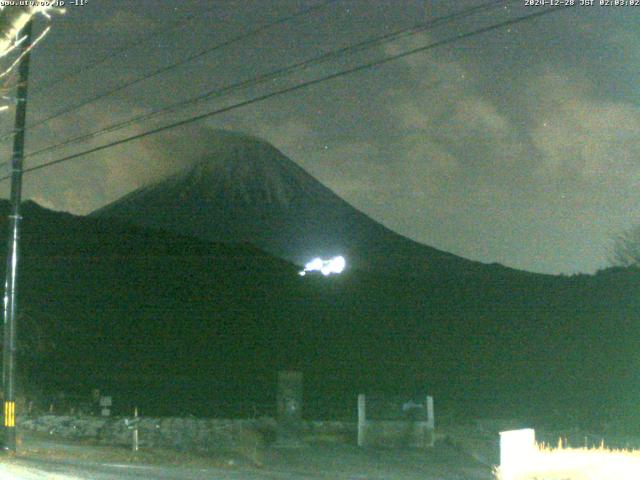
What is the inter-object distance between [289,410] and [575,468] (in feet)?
51.5

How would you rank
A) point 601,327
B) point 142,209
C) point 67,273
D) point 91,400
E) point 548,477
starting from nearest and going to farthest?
point 548,477 < point 91,400 < point 601,327 < point 67,273 < point 142,209

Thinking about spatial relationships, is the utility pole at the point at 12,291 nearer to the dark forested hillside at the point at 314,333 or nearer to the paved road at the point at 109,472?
the paved road at the point at 109,472

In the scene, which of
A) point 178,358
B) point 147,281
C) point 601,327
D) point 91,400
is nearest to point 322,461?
point 91,400

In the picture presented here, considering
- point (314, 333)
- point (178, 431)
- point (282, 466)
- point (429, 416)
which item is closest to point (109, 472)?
point (282, 466)

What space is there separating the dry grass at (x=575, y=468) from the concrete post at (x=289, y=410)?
1339cm

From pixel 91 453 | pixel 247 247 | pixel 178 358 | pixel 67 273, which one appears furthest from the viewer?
pixel 247 247

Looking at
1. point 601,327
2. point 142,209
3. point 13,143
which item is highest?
point 142,209

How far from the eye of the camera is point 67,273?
70.9 metres

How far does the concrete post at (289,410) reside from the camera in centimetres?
2758

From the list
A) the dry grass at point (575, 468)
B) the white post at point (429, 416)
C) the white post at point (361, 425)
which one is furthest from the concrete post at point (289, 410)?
the dry grass at point (575, 468)

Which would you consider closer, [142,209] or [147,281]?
[147,281]

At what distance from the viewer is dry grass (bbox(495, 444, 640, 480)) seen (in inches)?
483

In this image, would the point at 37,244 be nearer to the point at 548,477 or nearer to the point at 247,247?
the point at 247,247

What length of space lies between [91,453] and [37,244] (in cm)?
6080
